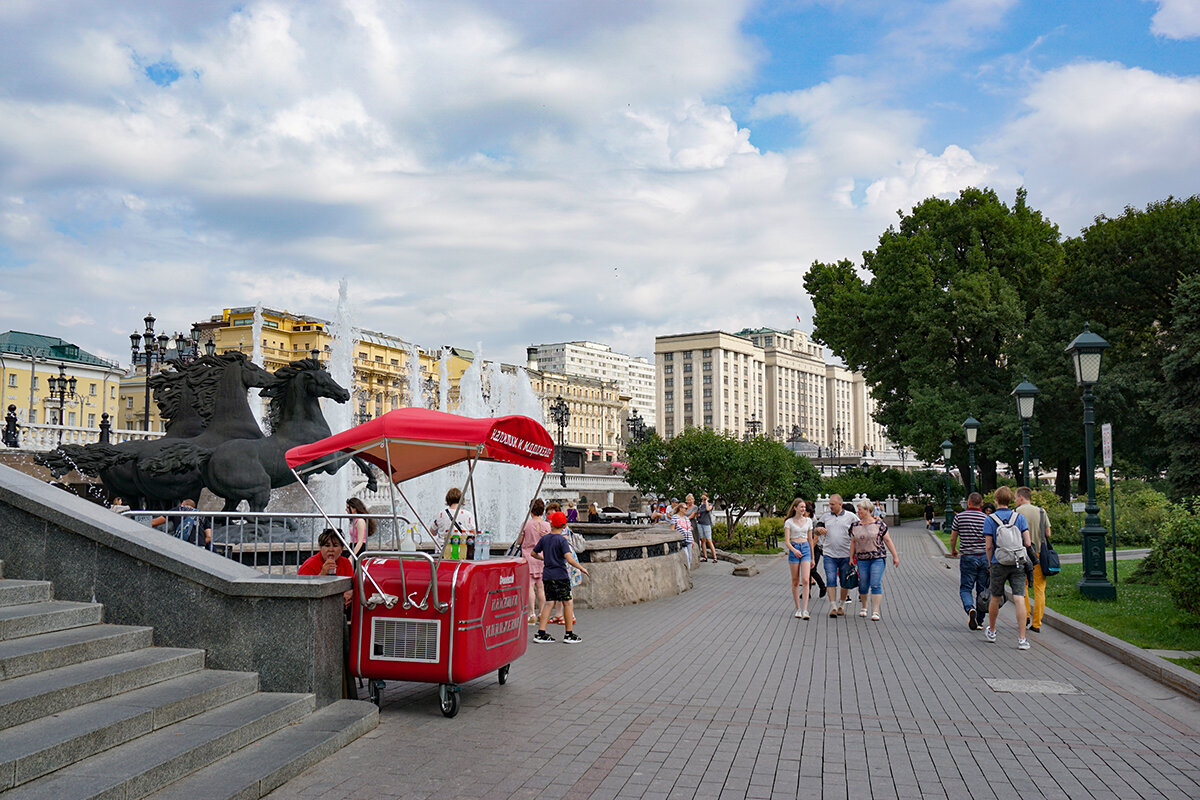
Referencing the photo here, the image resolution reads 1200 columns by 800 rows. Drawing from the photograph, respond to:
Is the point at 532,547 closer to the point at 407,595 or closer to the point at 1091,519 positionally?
the point at 407,595

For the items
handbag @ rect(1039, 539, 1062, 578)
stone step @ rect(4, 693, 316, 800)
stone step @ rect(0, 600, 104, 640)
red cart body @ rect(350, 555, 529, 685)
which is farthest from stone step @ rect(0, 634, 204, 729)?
handbag @ rect(1039, 539, 1062, 578)

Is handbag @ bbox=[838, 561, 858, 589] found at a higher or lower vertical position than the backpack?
lower

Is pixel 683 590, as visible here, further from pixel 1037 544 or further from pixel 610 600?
pixel 1037 544

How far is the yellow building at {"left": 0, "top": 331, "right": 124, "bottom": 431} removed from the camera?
75.8 m

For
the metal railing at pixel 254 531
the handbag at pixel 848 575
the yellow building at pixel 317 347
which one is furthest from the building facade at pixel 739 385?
the metal railing at pixel 254 531

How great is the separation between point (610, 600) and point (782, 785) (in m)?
9.99

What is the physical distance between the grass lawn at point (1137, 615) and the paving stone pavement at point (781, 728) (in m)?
0.77

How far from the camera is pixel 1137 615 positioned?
13273 mm

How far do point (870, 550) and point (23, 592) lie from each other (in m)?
10.9

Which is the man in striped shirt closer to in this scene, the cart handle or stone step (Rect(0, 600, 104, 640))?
the cart handle

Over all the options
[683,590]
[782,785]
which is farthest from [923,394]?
[782,785]

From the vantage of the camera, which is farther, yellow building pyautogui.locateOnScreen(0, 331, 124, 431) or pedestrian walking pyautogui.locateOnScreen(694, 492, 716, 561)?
yellow building pyautogui.locateOnScreen(0, 331, 124, 431)

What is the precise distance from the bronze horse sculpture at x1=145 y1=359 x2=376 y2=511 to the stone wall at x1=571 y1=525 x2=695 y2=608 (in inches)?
155

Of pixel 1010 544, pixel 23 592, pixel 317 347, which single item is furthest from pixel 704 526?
pixel 317 347
